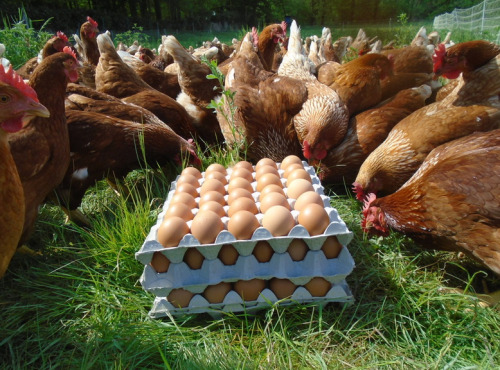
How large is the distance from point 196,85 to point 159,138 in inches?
49.9

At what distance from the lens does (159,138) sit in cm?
243

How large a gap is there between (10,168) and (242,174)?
99 cm

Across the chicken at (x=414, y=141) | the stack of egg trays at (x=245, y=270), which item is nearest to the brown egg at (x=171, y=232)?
the stack of egg trays at (x=245, y=270)

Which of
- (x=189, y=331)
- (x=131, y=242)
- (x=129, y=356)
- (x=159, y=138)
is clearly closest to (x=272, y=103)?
(x=159, y=138)

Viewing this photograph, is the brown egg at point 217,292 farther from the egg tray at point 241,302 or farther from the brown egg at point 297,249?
the brown egg at point 297,249

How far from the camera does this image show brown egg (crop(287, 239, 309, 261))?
53.1 inches

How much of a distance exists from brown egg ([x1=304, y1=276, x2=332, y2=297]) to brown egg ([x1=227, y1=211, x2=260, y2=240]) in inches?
12.1

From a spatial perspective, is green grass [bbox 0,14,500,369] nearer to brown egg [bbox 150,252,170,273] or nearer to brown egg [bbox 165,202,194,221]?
brown egg [bbox 150,252,170,273]

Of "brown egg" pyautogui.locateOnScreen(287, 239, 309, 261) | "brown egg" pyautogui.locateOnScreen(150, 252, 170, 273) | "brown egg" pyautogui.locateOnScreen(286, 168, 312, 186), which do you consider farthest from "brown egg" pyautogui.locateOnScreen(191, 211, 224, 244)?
"brown egg" pyautogui.locateOnScreen(286, 168, 312, 186)

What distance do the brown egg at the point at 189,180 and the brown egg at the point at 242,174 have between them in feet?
0.59

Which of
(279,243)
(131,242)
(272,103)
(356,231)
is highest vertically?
(272,103)

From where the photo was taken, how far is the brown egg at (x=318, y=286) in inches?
53.4

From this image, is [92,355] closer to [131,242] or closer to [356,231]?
[131,242]

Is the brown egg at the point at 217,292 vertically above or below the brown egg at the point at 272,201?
below
